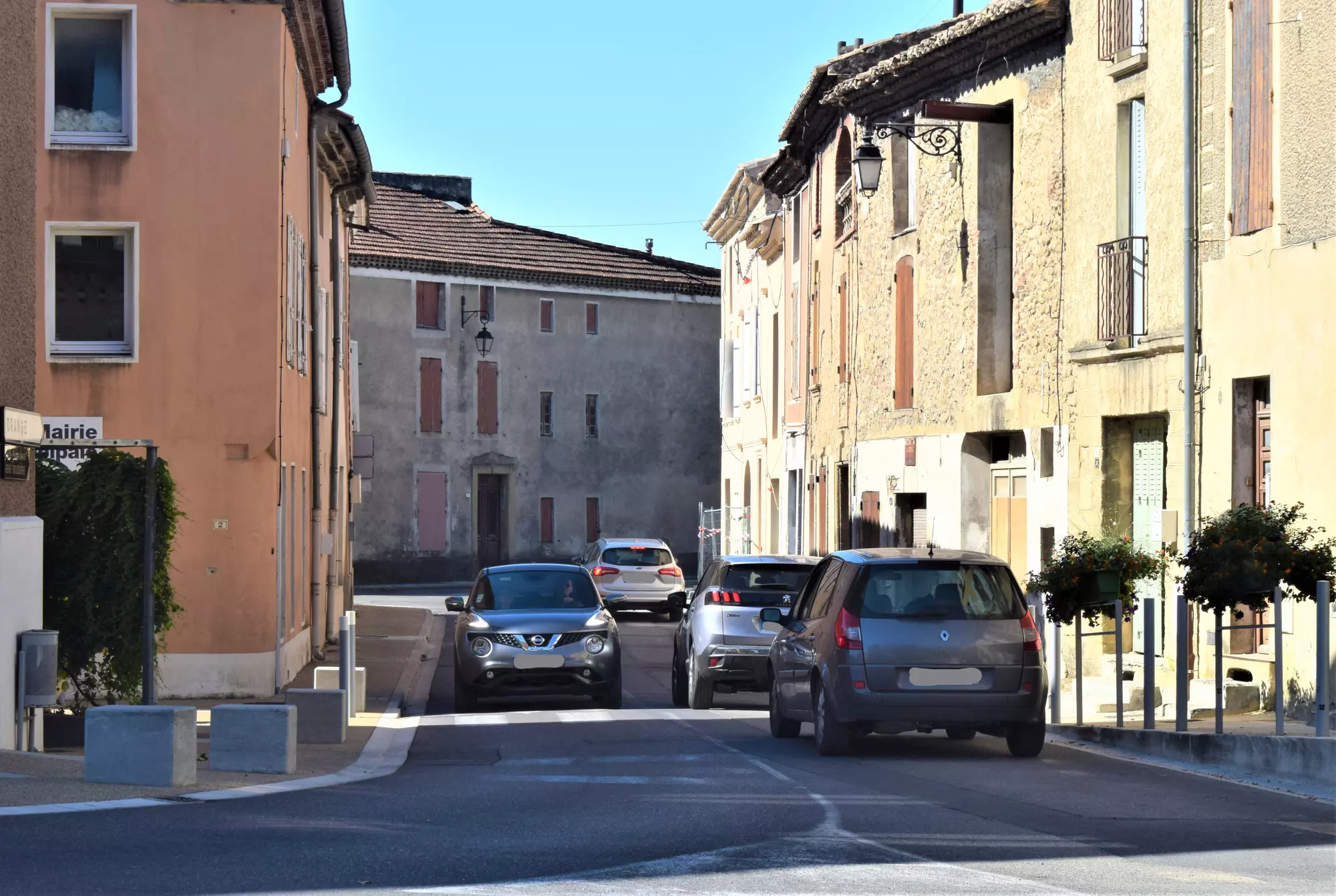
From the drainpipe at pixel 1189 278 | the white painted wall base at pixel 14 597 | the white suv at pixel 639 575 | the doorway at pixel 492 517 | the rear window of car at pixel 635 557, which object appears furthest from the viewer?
the doorway at pixel 492 517

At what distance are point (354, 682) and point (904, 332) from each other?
12165 millimetres

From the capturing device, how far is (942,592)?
44.3 ft

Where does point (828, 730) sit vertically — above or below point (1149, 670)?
below

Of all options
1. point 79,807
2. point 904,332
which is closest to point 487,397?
point 904,332

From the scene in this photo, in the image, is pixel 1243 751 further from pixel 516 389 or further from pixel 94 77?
pixel 516 389

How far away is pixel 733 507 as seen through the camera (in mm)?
47219

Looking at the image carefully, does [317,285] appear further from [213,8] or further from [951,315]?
[951,315]

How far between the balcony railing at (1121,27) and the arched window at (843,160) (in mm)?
10813

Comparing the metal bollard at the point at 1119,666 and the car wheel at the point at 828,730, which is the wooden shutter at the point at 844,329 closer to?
the metal bollard at the point at 1119,666

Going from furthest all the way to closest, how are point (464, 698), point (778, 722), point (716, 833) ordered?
point (464, 698), point (778, 722), point (716, 833)

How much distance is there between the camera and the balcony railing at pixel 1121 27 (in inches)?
766

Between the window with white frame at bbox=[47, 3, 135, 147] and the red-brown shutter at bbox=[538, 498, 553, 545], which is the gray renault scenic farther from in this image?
the red-brown shutter at bbox=[538, 498, 553, 545]

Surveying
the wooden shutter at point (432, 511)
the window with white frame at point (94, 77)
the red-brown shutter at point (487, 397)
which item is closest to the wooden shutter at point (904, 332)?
the window with white frame at point (94, 77)

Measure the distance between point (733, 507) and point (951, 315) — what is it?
73.1 ft
